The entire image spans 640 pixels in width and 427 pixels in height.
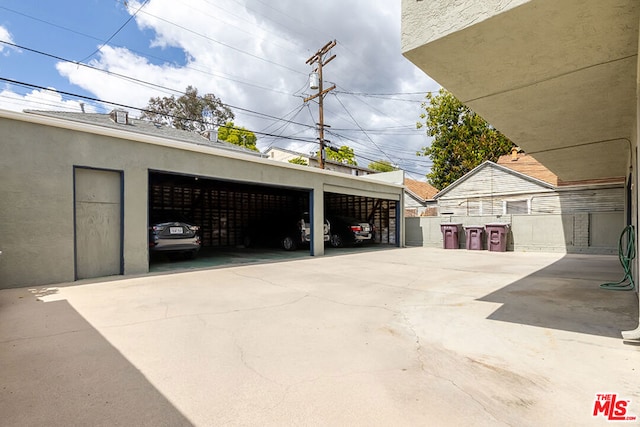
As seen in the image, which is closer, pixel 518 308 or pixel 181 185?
pixel 518 308

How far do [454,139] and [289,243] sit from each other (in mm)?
15854

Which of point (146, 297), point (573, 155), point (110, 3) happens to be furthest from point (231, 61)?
point (573, 155)

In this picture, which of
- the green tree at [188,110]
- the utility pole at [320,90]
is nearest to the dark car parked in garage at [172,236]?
the utility pole at [320,90]

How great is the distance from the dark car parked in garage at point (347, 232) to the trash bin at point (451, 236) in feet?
11.1

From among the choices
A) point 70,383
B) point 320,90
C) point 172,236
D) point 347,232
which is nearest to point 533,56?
point 70,383

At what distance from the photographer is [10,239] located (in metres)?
5.09

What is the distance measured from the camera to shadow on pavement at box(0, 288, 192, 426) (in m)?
1.69

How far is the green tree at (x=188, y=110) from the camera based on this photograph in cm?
2391

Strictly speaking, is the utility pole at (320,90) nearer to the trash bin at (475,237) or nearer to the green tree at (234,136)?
the trash bin at (475,237)

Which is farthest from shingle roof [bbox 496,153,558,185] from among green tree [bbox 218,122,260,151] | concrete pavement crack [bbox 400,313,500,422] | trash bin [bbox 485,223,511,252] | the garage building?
green tree [bbox 218,122,260,151]

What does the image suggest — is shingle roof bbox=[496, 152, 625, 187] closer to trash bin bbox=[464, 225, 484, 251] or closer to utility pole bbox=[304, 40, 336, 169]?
trash bin bbox=[464, 225, 484, 251]

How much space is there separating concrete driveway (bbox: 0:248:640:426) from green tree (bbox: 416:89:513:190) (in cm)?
1806

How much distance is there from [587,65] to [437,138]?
778 inches

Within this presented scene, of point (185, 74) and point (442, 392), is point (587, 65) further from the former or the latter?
point (185, 74)
